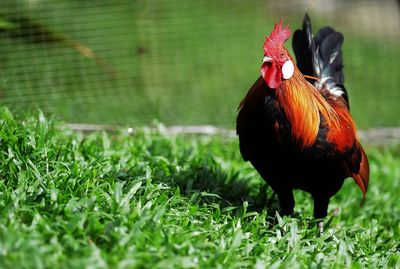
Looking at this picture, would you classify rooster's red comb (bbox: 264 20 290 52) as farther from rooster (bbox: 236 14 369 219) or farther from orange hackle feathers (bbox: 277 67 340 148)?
orange hackle feathers (bbox: 277 67 340 148)

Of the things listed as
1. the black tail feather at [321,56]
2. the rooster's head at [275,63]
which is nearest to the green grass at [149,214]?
the rooster's head at [275,63]

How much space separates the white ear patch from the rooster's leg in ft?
2.81

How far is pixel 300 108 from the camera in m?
3.63

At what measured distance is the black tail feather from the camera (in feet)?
15.3

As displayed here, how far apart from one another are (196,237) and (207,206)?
1.99 feet

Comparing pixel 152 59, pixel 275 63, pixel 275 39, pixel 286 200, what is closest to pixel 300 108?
pixel 275 63

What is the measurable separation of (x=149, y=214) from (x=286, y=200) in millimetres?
1251

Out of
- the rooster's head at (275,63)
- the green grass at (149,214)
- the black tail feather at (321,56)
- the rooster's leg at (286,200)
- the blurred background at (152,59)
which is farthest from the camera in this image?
the blurred background at (152,59)

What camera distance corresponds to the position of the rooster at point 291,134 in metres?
3.56

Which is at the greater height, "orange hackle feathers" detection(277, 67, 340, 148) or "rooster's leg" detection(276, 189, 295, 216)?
"orange hackle feathers" detection(277, 67, 340, 148)

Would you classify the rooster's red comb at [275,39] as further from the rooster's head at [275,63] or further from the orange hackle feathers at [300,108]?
the orange hackle feathers at [300,108]

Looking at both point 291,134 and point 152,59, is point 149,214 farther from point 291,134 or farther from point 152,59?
point 152,59

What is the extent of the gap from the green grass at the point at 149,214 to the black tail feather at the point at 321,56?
0.95m

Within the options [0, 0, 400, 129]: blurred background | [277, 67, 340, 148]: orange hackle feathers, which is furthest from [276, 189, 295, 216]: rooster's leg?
[0, 0, 400, 129]: blurred background
